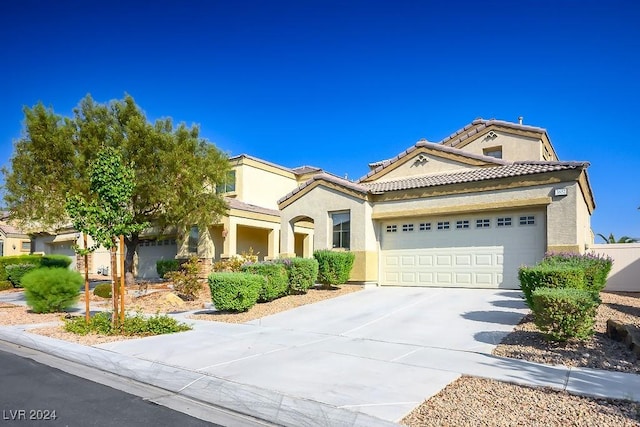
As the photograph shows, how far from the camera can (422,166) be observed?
802 inches

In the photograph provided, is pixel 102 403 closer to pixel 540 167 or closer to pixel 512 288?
pixel 512 288

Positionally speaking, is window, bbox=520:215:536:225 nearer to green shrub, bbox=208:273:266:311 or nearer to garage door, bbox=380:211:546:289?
garage door, bbox=380:211:546:289

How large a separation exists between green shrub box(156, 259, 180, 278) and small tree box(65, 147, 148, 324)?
14394 mm

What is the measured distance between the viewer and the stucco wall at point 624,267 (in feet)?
55.9

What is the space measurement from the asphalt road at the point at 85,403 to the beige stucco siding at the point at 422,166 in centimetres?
1564

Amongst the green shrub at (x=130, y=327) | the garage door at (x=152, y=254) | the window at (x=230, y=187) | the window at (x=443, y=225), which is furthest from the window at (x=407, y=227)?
the garage door at (x=152, y=254)

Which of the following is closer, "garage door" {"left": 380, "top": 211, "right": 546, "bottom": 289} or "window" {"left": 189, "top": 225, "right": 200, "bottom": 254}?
"garage door" {"left": 380, "top": 211, "right": 546, "bottom": 289}

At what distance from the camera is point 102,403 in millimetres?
5875

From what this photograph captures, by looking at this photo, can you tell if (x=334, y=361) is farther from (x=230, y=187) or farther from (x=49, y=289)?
(x=230, y=187)

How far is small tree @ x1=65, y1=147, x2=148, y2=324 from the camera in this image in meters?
10.8

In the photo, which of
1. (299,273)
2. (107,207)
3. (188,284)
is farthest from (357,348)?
(188,284)

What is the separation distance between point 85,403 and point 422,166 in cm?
1686

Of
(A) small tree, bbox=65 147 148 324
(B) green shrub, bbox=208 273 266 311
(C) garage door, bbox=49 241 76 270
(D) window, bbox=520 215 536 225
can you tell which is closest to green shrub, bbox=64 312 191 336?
(A) small tree, bbox=65 147 148 324

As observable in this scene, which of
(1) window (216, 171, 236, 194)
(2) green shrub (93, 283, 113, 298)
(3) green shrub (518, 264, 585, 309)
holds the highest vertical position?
(1) window (216, 171, 236, 194)
